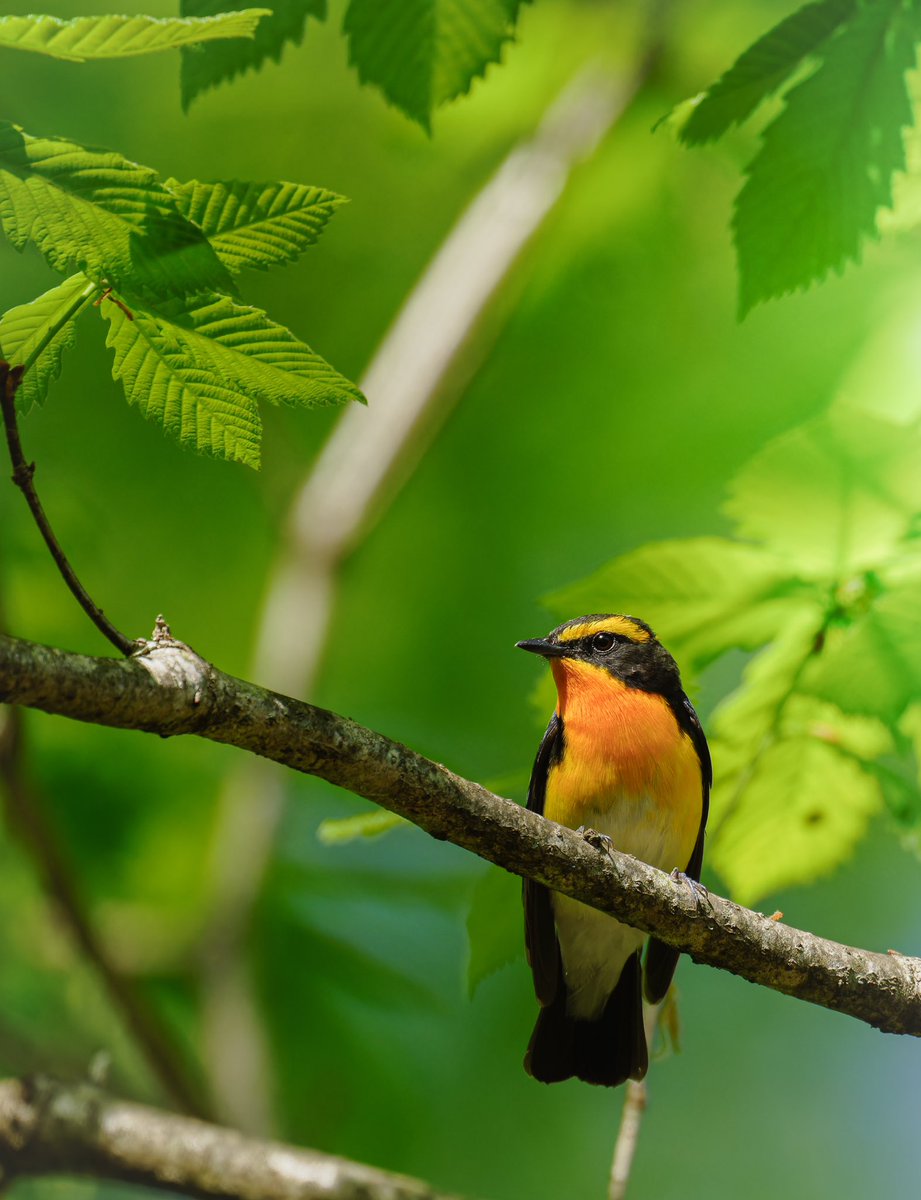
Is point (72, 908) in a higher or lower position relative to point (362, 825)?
lower

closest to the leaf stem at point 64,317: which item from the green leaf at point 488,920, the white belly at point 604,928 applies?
the green leaf at point 488,920

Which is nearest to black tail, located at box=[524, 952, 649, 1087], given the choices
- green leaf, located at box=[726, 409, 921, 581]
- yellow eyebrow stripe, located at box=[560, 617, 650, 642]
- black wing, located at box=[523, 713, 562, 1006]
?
black wing, located at box=[523, 713, 562, 1006]

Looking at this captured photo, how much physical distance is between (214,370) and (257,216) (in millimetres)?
208

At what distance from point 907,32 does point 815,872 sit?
1633mm

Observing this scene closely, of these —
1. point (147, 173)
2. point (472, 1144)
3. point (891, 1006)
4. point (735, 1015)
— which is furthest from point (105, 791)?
point (735, 1015)

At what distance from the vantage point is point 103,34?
1.33m

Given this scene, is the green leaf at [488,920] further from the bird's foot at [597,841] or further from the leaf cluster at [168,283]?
the leaf cluster at [168,283]

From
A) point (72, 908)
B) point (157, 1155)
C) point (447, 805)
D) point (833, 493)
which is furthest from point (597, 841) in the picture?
point (157, 1155)

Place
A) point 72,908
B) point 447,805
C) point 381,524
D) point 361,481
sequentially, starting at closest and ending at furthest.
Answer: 1. point 447,805
2. point 72,908
3. point 361,481
4. point 381,524

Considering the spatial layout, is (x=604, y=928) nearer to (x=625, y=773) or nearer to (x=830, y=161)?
(x=625, y=773)

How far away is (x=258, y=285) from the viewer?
418 cm

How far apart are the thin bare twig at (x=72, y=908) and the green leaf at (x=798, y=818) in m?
1.75

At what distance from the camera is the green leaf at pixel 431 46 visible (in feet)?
6.61

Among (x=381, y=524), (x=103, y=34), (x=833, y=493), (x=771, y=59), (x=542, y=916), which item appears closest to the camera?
(x=103, y=34)
